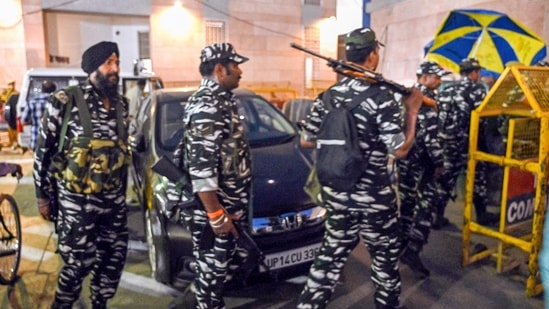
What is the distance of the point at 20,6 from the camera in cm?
1491

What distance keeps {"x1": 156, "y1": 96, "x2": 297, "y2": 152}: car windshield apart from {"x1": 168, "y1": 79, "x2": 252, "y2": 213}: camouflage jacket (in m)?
1.47

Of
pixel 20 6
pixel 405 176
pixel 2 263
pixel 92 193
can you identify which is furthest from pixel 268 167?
pixel 20 6

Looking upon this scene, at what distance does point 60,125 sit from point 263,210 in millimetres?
1469

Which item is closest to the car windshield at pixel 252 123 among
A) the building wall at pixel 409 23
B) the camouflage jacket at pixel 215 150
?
the camouflage jacket at pixel 215 150

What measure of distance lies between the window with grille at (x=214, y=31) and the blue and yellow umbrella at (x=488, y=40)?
42.0 ft

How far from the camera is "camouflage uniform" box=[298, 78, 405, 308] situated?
268 cm

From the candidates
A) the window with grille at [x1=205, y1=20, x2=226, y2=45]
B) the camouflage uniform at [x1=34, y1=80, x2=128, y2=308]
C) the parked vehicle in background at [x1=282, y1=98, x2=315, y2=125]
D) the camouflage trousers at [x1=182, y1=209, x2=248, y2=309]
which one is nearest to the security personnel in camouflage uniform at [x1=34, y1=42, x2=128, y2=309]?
the camouflage uniform at [x1=34, y1=80, x2=128, y2=308]

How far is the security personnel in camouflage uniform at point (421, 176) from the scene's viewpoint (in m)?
4.04

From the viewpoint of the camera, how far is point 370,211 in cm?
276

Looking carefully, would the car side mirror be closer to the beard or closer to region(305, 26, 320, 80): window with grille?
the beard

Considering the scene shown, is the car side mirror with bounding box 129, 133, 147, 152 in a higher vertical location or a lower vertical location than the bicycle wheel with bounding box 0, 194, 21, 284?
higher

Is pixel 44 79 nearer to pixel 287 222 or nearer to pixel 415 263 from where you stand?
pixel 287 222

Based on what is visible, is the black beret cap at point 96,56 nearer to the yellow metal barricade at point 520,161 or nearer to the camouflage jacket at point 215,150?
the camouflage jacket at point 215,150

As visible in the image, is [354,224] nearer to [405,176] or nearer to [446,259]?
[405,176]
